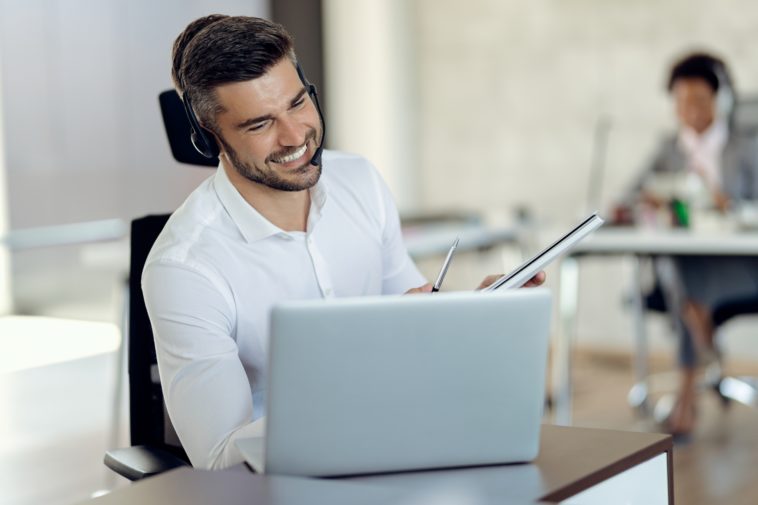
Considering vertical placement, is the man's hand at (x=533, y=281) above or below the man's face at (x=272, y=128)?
below

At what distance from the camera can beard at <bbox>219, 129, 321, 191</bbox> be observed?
1554 millimetres

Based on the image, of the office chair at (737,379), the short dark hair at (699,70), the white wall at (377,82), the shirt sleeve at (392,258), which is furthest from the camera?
the white wall at (377,82)

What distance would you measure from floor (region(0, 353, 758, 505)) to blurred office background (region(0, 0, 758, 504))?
0.6 inches

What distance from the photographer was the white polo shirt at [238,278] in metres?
1.36

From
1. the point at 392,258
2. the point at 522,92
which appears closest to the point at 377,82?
the point at 522,92

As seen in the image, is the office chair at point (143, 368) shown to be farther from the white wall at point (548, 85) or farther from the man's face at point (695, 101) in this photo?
the white wall at point (548, 85)

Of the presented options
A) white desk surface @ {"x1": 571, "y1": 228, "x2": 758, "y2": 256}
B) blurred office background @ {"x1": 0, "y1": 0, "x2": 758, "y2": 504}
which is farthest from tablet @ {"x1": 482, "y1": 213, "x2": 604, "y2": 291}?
blurred office background @ {"x1": 0, "y1": 0, "x2": 758, "y2": 504}

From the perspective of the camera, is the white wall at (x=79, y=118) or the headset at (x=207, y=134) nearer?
the headset at (x=207, y=134)

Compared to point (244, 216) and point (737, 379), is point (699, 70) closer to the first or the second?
point (737, 379)

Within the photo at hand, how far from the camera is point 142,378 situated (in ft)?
5.49

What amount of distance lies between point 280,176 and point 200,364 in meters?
0.31

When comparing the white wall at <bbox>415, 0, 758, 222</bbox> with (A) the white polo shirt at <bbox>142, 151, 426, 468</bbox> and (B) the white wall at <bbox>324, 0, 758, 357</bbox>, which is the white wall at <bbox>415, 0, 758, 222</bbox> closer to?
(B) the white wall at <bbox>324, 0, 758, 357</bbox>

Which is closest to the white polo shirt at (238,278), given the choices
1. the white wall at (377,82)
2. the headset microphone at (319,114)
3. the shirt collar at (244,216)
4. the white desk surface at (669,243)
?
the shirt collar at (244,216)

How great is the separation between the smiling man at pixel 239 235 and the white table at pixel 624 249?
1.79 m
